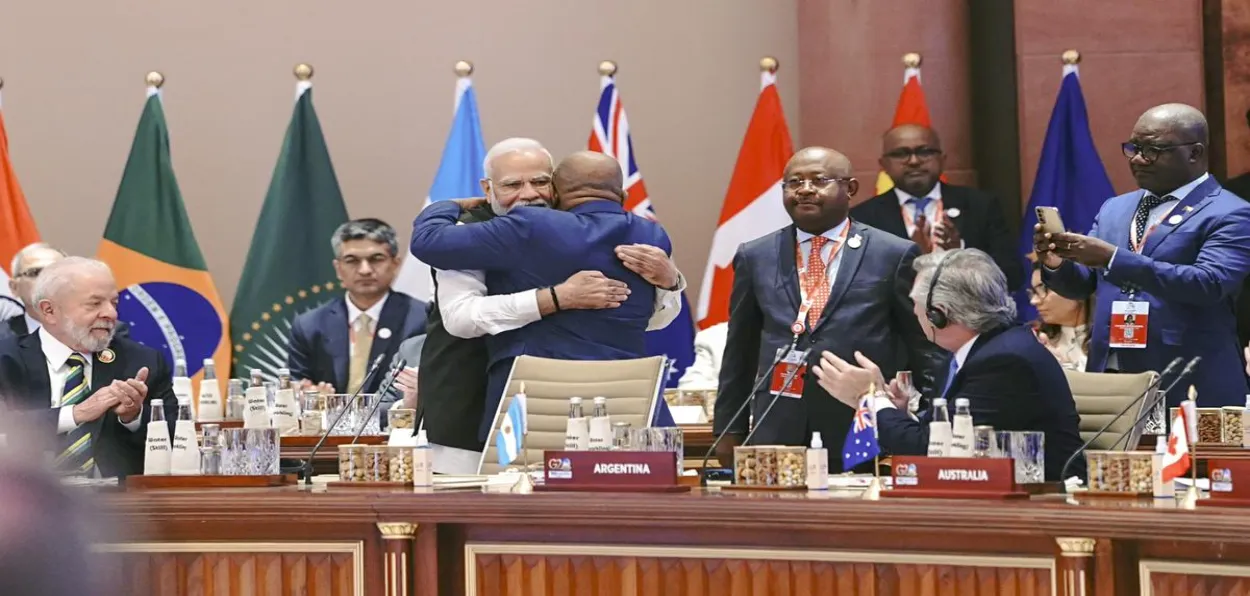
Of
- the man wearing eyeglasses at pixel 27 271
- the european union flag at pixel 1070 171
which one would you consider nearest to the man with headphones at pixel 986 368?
the european union flag at pixel 1070 171

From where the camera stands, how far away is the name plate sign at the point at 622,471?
321cm

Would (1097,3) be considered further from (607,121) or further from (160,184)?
(160,184)

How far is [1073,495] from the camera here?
9.88 ft

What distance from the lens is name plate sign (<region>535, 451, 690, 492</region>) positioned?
10.5 ft

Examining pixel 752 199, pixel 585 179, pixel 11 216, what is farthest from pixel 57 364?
pixel 752 199

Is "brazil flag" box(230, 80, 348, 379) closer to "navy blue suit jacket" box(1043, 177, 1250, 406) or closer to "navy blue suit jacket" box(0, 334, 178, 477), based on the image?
"navy blue suit jacket" box(0, 334, 178, 477)

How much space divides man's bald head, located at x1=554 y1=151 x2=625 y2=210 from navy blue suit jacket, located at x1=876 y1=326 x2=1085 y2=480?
1.20 m

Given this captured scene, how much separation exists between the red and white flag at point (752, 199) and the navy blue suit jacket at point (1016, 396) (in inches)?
162

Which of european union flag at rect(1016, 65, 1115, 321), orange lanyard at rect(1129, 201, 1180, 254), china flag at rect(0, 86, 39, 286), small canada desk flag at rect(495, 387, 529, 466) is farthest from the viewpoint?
china flag at rect(0, 86, 39, 286)

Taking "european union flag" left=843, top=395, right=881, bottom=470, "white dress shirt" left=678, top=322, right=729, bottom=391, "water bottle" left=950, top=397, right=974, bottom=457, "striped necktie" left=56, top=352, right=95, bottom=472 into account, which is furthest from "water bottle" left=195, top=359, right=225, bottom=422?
"water bottle" left=950, top=397, right=974, bottom=457

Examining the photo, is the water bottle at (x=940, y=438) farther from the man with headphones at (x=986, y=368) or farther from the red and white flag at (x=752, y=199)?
the red and white flag at (x=752, y=199)

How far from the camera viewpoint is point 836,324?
4402 millimetres

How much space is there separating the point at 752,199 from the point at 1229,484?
16.6 feet

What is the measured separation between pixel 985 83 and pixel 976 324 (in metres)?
4.79
